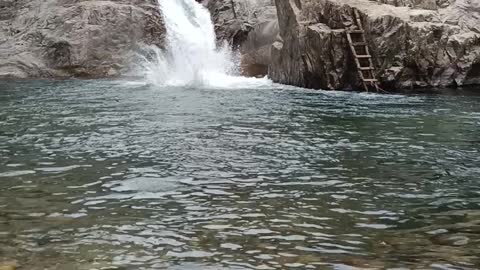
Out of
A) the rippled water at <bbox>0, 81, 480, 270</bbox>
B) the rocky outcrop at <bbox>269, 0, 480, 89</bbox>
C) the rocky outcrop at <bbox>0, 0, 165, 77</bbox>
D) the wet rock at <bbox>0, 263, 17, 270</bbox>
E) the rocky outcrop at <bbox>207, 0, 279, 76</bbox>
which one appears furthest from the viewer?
the rocky outcrop at <bbox>0, 0, 165, 77</bbox>

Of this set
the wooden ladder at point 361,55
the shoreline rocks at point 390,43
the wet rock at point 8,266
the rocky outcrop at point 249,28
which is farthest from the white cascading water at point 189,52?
the wet rock at point 8,266

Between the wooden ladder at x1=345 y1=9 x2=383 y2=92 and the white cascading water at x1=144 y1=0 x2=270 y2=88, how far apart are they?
4.48m

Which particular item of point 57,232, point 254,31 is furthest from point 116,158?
point 254,31

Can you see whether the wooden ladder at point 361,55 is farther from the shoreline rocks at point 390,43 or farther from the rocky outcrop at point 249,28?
the rocky outcrop at point 249,28

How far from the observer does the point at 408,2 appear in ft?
74.9

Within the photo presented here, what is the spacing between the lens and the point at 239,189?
303 inches

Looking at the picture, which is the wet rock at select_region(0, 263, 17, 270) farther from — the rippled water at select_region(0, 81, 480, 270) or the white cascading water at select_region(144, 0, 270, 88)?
the white cascading water at select_region(144, 0, 270, 88)

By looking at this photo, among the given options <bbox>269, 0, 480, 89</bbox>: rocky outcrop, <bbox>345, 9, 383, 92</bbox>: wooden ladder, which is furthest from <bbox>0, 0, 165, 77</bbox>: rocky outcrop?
<bbox>345, 9, 383, 92</bbox>: wooden ladder

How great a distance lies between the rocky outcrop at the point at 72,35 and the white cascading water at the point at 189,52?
781 mm

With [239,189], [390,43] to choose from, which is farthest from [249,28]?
[239,189]

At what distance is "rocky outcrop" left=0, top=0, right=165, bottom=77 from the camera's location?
28609 mm

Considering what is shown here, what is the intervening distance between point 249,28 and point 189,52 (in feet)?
10.7

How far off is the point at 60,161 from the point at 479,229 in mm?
6236

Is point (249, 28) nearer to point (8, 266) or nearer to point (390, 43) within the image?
point (390, 43)
